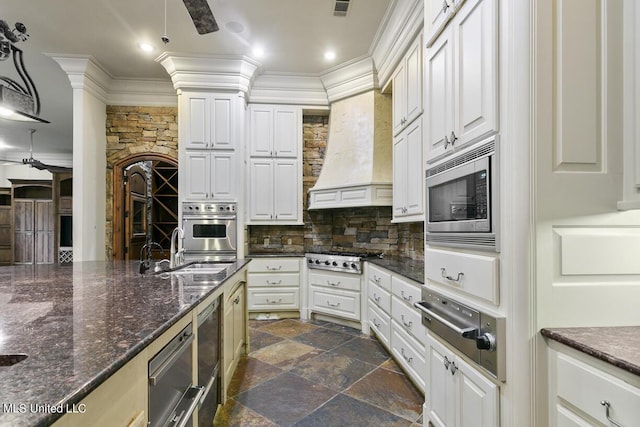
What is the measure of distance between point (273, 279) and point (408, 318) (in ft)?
6.91

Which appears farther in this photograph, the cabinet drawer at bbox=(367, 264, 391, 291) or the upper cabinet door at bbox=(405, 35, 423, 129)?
the cabinet drawer at bbox=(367, 264, 391, 291)

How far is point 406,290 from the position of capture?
8.08 ft

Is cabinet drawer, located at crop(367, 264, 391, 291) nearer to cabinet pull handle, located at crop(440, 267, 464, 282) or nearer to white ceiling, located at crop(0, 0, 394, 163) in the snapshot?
cabinet pull handle, located at crop(440, 267, 464, 282)

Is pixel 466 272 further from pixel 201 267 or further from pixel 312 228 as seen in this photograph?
pixel 312 228

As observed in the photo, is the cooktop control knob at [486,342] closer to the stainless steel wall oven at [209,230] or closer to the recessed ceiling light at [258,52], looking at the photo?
the stainless steel wall oven at [209,230]

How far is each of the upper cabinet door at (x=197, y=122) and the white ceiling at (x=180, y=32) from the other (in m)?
0.56

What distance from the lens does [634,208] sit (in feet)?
3.51

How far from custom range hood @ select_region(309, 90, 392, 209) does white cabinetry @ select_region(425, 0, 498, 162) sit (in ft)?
5.83

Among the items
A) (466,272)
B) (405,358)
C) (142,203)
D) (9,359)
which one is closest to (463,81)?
(466,272)

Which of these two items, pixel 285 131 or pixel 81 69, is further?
pixel 285 131

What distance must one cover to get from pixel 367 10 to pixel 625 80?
2.46 metres

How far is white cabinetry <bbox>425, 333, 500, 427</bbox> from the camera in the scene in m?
1.27

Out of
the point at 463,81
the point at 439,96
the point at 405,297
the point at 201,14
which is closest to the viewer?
the point at 463,81

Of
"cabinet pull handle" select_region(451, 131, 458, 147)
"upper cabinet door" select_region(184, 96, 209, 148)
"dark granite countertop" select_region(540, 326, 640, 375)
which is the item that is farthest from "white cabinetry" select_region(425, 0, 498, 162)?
"upper cabinet door" select_region(184, 96, 209, 148)
